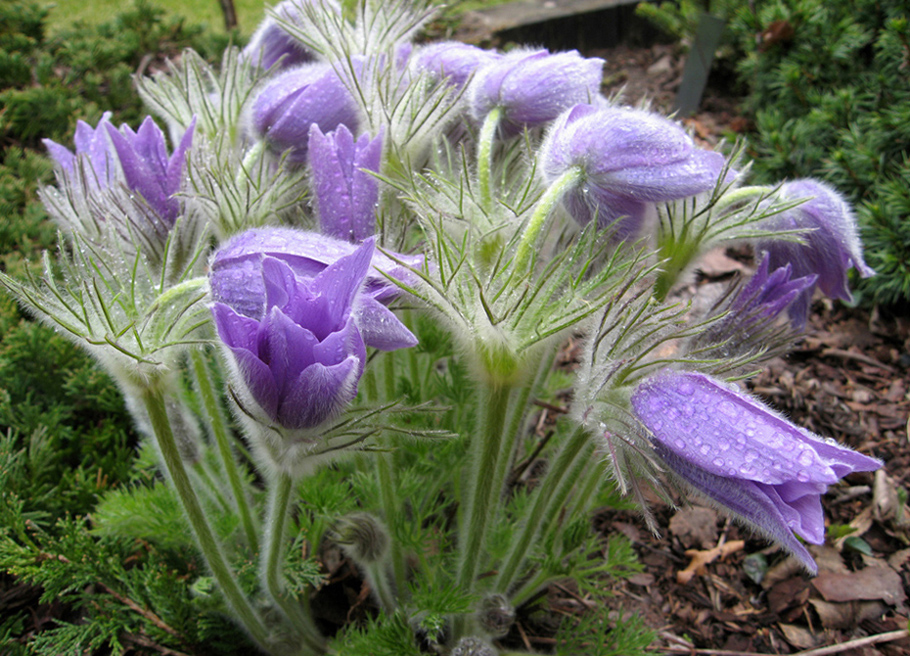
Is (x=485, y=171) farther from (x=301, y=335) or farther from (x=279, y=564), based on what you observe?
(x=279, y=564)

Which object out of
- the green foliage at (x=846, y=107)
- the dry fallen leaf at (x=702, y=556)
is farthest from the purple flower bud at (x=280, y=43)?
the green foliage at (x=846, y=107)

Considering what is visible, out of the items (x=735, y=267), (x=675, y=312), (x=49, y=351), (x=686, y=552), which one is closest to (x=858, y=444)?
(x=686, y=552)

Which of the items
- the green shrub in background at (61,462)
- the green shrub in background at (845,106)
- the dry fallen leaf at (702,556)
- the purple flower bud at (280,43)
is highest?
the purple flower bud at (280,43)

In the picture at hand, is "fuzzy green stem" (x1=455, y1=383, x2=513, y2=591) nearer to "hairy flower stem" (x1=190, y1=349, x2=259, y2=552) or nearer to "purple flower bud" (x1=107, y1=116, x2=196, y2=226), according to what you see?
"hairy flower stem" (x1=190, y1=349, x2=259, y2=552)

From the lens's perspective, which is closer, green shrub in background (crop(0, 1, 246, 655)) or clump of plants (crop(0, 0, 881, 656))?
clump of plants (crop(0, 0, 881, 656))

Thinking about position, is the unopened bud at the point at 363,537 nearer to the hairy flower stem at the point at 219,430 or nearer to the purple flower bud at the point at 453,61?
the hairy flower stem at the point at 219,430

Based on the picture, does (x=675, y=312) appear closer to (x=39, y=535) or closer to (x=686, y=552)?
(x=686, y=552)

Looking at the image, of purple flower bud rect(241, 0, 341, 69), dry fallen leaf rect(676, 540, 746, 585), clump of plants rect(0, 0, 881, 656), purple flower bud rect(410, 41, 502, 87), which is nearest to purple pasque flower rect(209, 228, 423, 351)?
clump of plants rect(0, 0, 881, 656)
